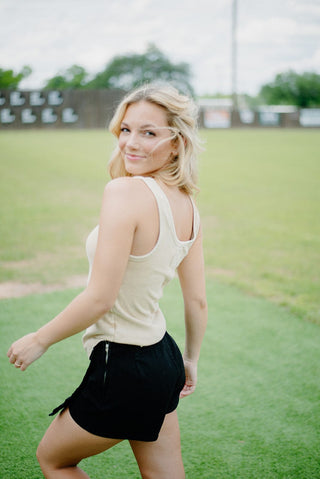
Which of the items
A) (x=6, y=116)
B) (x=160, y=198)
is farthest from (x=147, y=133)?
(x=6, y=116)

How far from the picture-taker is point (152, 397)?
1530mm

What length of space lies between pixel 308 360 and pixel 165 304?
157cm

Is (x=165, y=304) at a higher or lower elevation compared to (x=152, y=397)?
lower

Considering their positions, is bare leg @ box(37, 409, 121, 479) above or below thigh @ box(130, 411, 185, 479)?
above

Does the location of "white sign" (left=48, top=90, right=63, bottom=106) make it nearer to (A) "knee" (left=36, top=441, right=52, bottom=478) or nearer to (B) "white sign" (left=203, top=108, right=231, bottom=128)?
(B) "white sign" (left=203, top=108, right=231, bottom=128)

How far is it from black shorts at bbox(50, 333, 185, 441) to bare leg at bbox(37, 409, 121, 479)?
1.1 inches

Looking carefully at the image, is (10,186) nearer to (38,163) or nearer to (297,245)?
(38,163)

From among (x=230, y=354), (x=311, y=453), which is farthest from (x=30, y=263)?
(x=311, y=453)

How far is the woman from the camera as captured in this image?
1.40m

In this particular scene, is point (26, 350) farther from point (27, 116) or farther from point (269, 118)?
point (269, 118)

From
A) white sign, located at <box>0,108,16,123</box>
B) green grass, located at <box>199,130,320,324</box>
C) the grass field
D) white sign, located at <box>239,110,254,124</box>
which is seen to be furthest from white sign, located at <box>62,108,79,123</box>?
the grass field

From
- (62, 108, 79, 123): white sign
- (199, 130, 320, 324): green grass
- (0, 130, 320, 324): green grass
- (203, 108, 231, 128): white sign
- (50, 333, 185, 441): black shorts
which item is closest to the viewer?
(50, 333, 185, 441): black shorts

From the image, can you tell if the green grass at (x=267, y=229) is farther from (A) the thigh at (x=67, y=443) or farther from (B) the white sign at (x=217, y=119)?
(B) the white sign at (x=217, y=119)

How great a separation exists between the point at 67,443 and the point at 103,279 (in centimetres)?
57
